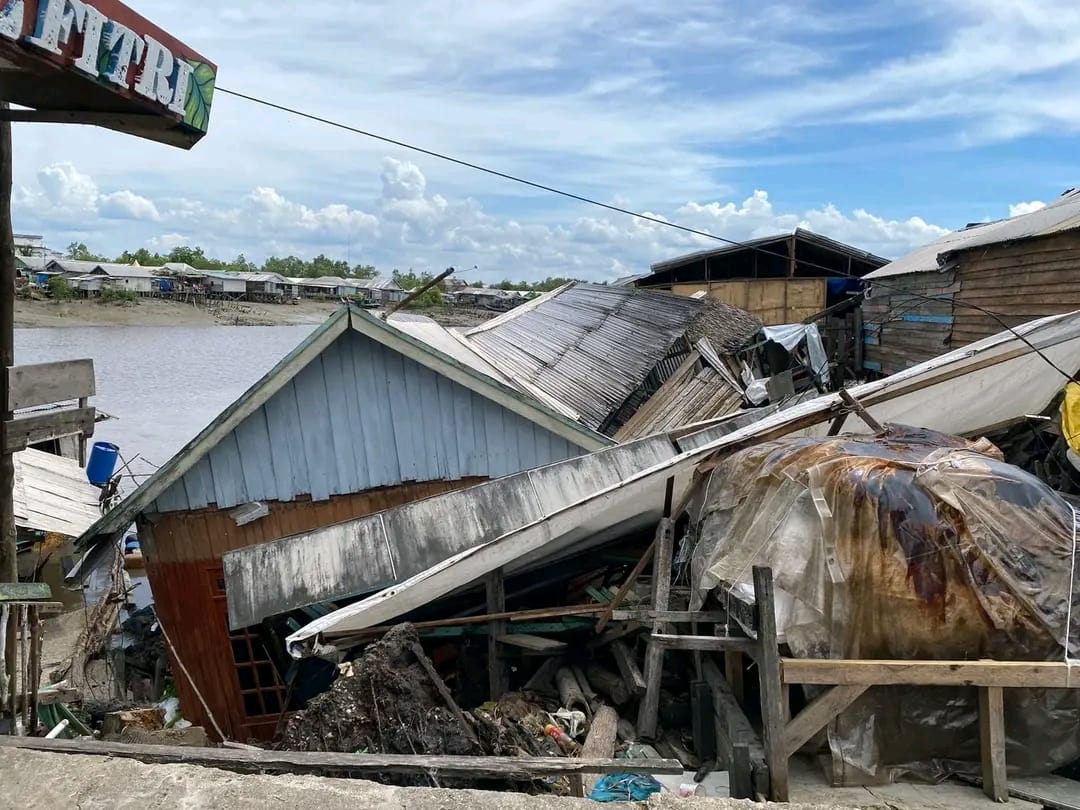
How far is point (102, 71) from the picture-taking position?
3.80m

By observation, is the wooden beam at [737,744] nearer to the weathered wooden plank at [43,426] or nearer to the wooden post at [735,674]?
the wooden post at [735,674]

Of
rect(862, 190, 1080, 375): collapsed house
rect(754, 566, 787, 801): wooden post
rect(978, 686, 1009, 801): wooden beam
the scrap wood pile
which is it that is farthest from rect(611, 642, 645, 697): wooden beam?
rect(862, 190, 1080, 375): collapsed house

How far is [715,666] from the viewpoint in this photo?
17.5ft

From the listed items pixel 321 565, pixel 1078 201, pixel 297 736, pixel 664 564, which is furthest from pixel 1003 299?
pixel 297 736

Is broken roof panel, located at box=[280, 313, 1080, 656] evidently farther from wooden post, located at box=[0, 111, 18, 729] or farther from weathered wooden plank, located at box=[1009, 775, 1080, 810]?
weathered wooden plank, located at box=[1009, 775, 1080, 810]

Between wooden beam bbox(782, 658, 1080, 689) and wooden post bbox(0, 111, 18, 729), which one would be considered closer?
wooden beam bbox(782, 658, 1080, 689)

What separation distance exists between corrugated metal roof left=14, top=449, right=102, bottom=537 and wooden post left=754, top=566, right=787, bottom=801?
992 centimetres

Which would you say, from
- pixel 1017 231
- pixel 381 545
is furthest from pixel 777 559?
pixel 1017 231

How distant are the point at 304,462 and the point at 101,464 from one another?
9.05 metres

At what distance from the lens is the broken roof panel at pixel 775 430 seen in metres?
5.65

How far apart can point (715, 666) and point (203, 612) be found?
552 cm

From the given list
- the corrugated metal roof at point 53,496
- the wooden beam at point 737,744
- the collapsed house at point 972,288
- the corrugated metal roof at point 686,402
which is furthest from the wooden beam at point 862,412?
the corrugated metal roof at point 53,496

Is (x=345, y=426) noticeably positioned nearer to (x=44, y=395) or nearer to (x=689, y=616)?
(x=44, y=395)

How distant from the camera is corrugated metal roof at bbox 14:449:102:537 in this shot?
11.5m
